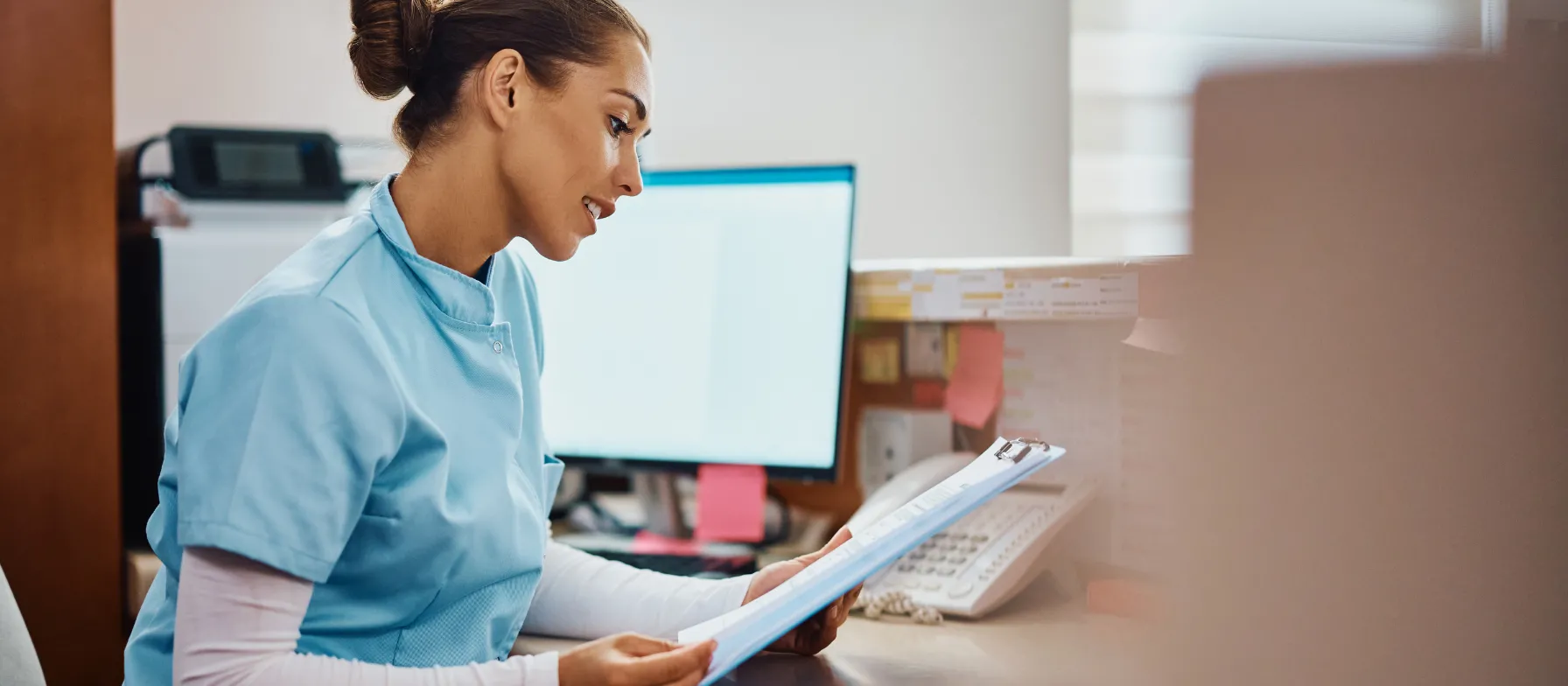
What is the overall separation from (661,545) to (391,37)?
0.71 metres

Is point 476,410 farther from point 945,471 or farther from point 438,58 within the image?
point 945,471

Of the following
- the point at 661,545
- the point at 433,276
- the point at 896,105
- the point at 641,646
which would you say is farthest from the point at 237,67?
the point at 641,646

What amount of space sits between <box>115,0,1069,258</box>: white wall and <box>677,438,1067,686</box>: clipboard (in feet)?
6.56

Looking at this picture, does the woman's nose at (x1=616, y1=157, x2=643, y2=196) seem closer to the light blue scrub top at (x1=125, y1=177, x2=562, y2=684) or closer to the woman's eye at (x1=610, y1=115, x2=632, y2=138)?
the woman's eye at (x1=610, y1=115, x2=632, y2=138)

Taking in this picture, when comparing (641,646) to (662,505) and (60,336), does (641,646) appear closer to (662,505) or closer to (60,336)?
(662,505)

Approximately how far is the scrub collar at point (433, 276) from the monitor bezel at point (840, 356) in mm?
517

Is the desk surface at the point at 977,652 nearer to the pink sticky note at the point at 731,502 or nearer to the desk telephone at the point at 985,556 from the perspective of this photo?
the desk telephone at the point at 985,556

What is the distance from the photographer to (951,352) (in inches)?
52.2

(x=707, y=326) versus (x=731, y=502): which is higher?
(x=707, y=326)

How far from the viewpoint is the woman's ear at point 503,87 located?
0.81m

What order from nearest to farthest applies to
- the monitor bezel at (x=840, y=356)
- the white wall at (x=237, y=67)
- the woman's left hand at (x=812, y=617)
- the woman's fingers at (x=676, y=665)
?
1. the woman's fingers at (x=676, y=665)
2. the woman's left hand at (x=812, y=617)
3. the monitor bezel at (x=840, y=356)
4. the white wall at (x=237, y=67)

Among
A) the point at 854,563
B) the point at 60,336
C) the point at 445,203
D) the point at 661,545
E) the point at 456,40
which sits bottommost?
the point at 661,545

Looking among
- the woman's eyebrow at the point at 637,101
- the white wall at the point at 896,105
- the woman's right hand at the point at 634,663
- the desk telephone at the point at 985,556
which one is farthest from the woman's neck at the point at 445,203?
the white wall at the point at 896,105

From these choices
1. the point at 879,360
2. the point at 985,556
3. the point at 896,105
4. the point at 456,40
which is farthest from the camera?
the point at 896,105
